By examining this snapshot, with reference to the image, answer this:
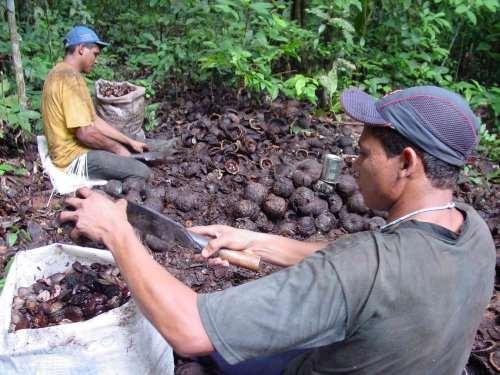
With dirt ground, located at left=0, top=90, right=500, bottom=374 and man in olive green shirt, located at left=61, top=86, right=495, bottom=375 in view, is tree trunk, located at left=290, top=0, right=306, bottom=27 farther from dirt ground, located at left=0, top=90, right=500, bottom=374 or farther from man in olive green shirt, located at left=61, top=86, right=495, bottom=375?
man in olive green shirt, located at left=61, top=86, right=495, bottom=375

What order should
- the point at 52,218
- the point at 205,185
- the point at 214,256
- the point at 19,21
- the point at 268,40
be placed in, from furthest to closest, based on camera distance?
the point at 19,21 → the point at 268,40 → the point at 205,185 → the point at 52,218 → the point at 214,256

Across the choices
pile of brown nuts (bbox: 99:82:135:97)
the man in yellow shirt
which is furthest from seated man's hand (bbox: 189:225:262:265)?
pile of brown nuts (bbox: 99:82:135:97)

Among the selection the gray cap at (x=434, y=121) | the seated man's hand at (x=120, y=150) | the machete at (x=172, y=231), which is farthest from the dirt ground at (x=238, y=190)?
the gray cap at (x=434, y=121)

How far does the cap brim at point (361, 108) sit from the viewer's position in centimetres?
185

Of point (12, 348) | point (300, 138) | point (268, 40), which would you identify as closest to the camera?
point (12, 348)

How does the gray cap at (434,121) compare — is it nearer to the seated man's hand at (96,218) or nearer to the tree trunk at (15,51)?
the seated man's hand at (96,218)

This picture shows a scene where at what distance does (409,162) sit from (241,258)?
95cm

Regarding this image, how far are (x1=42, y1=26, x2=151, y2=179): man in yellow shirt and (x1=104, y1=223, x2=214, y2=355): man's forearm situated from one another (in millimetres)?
3547

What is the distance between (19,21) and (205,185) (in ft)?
21.1

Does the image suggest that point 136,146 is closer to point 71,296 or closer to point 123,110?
point 123,110

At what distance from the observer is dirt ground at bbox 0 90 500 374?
4039 millimetres

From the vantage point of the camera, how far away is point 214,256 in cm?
246

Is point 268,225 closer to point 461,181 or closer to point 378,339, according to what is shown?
point 461,181

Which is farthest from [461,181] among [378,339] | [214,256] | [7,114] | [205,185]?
[7,114]
